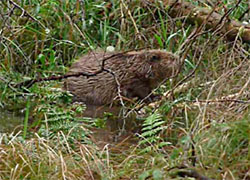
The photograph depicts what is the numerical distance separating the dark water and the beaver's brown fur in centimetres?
96

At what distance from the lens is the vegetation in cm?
397

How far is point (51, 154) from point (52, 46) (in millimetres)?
3621

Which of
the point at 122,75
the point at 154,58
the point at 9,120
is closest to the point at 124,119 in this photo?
the point at 9,120

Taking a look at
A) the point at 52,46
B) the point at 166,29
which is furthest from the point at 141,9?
the point at 52,46

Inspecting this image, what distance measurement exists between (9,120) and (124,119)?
95cm

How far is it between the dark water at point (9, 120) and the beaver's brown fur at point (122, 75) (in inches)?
37.7

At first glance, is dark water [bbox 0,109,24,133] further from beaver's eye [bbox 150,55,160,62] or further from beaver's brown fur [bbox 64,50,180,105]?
beaver's eye [bbox 150,55,160,62]

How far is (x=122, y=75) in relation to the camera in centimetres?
707

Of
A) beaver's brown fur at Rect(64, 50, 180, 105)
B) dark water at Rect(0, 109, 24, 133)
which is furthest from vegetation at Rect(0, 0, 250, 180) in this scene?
beaver's brown fur at Rect(64, 50, 180, 105)

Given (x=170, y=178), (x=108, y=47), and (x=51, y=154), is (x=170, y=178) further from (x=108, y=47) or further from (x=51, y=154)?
(x=108, y=47)

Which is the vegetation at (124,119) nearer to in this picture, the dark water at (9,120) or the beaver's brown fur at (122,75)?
the dark water at (9,120)

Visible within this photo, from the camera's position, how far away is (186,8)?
7.51 meters

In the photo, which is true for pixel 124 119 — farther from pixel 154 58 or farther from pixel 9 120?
pixel 154 58

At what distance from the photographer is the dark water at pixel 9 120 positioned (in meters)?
5.43
